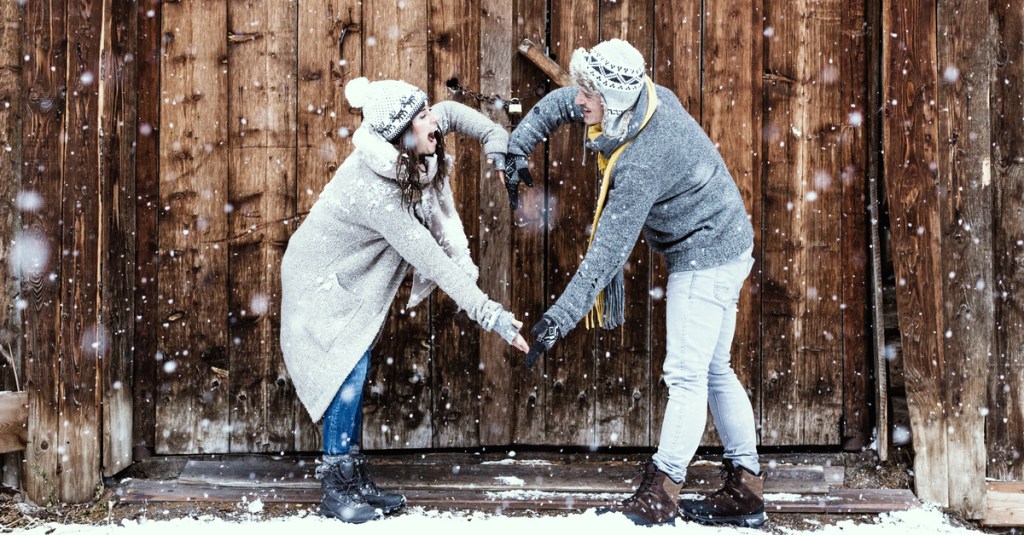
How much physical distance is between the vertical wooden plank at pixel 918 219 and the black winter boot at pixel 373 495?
2088 mm

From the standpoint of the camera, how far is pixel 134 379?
10.9ft

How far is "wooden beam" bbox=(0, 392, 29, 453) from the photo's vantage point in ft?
9.93

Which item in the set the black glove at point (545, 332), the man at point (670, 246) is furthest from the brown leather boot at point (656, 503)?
the black glove at point (545, 332)

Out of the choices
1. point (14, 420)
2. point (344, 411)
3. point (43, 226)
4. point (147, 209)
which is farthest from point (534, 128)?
point (14, 420)

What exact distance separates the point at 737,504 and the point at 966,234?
4.79 ft

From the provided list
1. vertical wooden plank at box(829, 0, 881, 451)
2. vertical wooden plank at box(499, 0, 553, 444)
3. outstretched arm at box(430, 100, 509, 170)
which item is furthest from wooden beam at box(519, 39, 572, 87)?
vertical wooden plank at box(829, 0, 881, 451)

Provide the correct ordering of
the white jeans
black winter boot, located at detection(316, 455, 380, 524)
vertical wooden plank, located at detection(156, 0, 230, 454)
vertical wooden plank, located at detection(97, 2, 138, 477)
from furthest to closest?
vertical wooden plank, located at detection(156, 0, 230, 454), vertical wooden plank, located at detection(97, 2, 138, 477), black winter boot, located at detection(316, 455, 380, 524), the white jeans

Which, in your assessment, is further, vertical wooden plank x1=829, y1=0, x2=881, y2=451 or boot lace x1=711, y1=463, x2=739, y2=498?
vertical wooden plank x1=829, y1=0, x2=881, y2=451

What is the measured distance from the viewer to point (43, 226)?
9.93 feet

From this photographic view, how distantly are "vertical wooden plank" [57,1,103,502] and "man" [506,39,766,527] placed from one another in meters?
1.65

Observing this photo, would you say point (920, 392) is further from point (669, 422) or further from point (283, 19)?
point (283, 19)

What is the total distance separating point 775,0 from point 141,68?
2.69 meters

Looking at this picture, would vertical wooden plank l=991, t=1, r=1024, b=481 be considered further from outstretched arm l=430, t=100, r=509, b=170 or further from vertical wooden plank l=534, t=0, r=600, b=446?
outstretched arm l=430, t=100, r=509, b=170

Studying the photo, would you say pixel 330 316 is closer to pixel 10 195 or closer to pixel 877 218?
pixel 10 195
